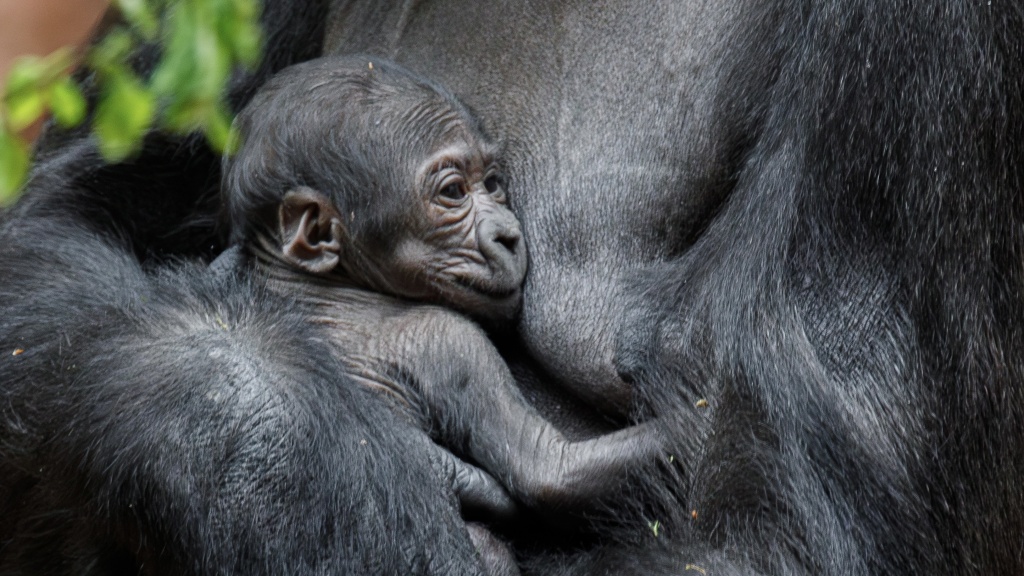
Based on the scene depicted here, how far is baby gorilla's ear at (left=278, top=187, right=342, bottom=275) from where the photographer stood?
202cm

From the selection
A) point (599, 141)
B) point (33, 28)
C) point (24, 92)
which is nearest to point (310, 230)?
point (599, 141)

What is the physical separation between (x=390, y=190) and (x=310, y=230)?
0.13m

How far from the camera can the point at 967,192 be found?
1576 mm

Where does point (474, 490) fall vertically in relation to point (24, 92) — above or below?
below

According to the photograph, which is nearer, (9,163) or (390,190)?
(9,163)

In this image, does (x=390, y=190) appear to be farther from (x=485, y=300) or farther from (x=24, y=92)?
(x=24, y=92)

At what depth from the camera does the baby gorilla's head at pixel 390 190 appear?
1.97 metres

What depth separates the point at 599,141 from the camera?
1944 millimetres

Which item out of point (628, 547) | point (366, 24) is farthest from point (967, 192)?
point (366, 24)

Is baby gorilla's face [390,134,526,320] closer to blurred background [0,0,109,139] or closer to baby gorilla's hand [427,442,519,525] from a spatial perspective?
baby gorilla's hand [427,442,519,525]

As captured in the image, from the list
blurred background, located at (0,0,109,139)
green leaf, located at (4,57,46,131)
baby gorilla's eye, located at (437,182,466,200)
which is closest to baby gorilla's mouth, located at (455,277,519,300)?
baby gorilla's eye, located at (437,182,466,200)

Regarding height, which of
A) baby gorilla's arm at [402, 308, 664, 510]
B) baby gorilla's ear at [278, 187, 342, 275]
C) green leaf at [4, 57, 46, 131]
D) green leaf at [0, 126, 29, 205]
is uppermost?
green leaf at [4, 57, 46, 131]

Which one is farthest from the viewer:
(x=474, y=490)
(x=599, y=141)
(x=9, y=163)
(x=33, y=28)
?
(x=33, y=28)

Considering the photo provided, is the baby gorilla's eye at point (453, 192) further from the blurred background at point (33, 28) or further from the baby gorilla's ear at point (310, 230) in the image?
the blurred background at point (33, 28)
